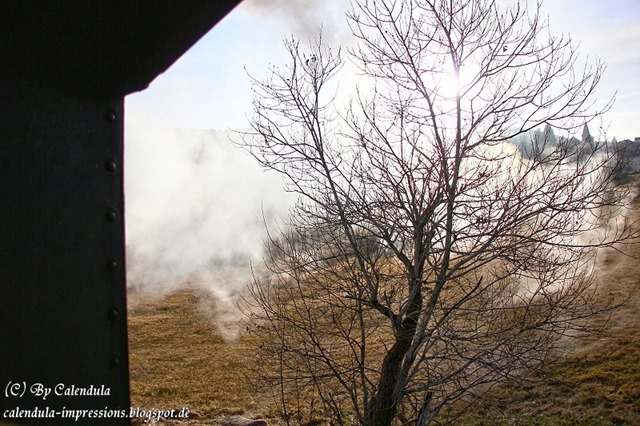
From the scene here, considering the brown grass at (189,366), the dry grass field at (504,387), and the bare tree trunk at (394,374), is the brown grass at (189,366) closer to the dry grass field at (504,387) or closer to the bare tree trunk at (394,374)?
the dry grass field at (504,387)

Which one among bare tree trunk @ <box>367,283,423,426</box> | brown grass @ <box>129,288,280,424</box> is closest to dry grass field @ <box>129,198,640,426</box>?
brown grass @ <box>129,288,280,424</box>

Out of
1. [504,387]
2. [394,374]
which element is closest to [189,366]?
[504,387]

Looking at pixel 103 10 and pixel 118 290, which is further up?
pixel 103 10

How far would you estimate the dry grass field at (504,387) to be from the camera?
16625mm

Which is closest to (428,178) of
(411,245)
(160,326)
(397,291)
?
(411,245)

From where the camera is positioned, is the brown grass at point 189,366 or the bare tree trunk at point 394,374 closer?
the bare tree trunk at point 394,374

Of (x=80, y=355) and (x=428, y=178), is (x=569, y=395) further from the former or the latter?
(x=80, y=355)

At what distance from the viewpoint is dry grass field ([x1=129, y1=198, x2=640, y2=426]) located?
54.5ft

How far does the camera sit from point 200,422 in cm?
1675

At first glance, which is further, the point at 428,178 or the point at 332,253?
the point at 332,253

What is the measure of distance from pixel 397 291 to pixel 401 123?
336cm

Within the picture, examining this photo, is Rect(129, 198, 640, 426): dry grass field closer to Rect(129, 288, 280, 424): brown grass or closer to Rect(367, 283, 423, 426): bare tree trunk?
Rect(129, 288, 280, 424): brown grass

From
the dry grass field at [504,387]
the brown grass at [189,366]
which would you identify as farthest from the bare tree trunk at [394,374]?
the brown grass at [189,366]

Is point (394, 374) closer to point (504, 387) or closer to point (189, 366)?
point (504, 387)
